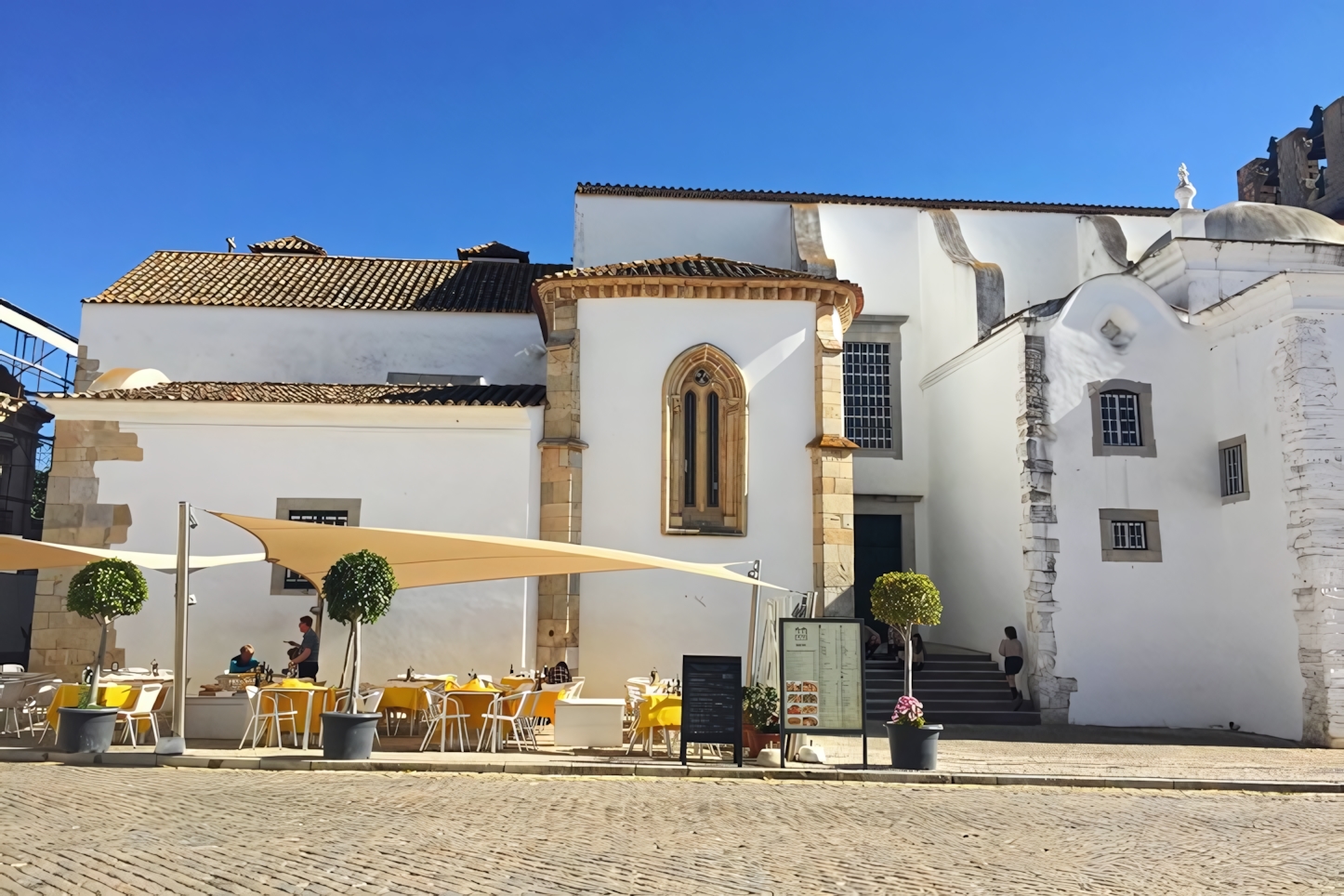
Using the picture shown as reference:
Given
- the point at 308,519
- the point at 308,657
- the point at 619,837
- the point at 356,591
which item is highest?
the point at 308,519

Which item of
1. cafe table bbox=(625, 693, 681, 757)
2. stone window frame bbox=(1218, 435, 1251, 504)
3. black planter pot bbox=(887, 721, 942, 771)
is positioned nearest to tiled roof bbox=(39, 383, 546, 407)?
cafe table bbox=(625, 693, 681, 757)

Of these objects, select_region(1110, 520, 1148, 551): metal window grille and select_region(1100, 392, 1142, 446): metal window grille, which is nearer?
select_region(1110, 520, 1148, 551): metal window grille

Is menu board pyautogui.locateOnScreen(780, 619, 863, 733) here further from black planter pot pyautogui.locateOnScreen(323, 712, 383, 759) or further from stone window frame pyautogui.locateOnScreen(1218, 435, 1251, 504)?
stone window frame pyautogui.locateOnScreen(1218, 435, 1251, 504)

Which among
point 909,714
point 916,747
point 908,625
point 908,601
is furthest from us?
point 908,625

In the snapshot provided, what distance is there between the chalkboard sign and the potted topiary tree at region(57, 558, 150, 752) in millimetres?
5988

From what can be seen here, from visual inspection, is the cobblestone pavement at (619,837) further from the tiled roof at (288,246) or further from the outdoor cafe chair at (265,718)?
the tiled roof at (288,246)

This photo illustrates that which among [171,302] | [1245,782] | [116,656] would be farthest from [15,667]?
[1245,782]

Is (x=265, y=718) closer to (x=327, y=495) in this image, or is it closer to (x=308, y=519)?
(x=308, y=519)

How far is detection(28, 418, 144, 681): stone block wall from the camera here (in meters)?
15.6

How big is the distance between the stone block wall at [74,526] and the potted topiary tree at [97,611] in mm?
3611

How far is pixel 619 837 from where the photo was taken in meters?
7.48

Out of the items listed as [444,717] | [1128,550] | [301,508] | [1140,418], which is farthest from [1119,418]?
[301,508]

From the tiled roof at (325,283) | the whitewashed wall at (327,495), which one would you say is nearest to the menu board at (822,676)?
the whitewashed wall at (327,495)

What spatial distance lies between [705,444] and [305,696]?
23.9ft
